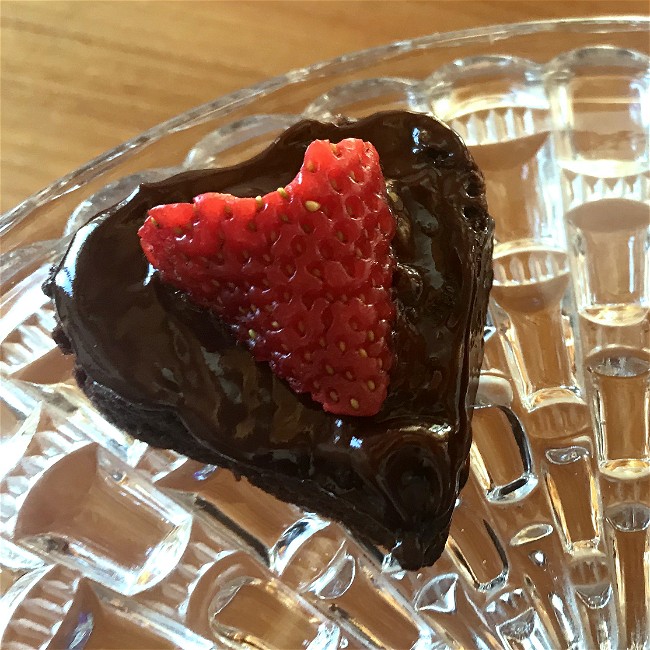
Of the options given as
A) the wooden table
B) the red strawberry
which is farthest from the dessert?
the wooden table

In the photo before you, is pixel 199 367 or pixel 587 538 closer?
pixel 199 367

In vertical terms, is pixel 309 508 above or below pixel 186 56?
below

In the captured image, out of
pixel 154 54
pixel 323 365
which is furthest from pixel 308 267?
pixel 154 54

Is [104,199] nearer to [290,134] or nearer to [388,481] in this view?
[290,134]

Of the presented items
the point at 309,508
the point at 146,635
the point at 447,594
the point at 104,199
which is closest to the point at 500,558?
the point at 447,594

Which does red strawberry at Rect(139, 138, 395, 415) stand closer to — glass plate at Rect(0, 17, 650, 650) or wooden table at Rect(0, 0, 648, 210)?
glass plate at Rect(0, 17, 650, 650)

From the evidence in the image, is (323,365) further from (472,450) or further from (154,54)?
(154,54)

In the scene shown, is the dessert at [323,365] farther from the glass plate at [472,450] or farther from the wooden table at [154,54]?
the wooden table at [154,54]
